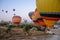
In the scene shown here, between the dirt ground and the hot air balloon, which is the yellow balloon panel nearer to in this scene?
the hot air balloon

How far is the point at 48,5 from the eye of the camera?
10.2 ft

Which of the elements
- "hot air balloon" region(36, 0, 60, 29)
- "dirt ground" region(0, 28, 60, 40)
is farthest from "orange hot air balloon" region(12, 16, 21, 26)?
"hot air balloon" region(36, 0, 60, 29)

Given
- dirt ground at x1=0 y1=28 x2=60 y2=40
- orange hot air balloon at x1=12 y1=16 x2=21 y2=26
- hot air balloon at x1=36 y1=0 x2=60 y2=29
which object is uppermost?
hot air balloon at x1=36 y1=0 x2=60 y2=29

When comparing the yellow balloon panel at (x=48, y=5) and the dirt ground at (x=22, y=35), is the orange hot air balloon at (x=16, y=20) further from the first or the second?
the yellow balloon panel at (x=48, y=5)

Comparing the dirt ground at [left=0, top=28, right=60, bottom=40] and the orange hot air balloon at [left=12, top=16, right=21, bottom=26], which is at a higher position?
the orange hot air balloon at [left=12, top=16, right=21, bottom=26]

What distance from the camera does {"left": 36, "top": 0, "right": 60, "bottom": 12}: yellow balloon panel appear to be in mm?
3086

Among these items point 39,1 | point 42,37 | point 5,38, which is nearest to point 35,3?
point 39,1

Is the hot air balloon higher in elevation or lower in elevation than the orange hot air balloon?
higher

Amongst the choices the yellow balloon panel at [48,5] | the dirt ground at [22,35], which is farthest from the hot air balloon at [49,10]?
the dirt ground at [22,35]

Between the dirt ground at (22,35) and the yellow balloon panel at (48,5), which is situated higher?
the yellow balloon panel at (48,5)

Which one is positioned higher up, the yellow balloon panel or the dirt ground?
the yellow balloon panel

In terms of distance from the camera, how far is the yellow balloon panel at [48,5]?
3.09 meters

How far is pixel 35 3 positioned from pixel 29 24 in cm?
39

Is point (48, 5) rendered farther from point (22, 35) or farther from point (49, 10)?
point (22, 35)
